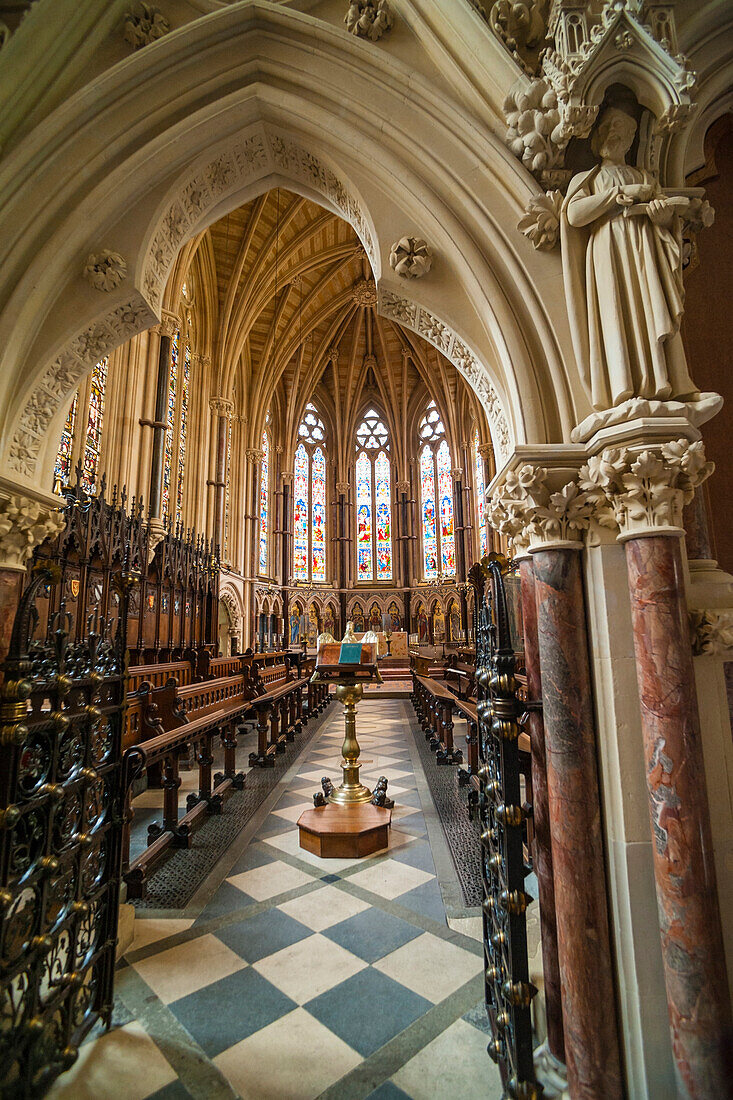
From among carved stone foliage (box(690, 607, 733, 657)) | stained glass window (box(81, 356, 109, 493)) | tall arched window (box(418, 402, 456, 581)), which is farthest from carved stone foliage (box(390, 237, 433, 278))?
tall arched window (box(418, 402, 456, 581))

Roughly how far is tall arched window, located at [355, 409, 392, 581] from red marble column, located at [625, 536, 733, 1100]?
71.3 ft

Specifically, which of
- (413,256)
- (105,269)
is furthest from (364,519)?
(413,256)

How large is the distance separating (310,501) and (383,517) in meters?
3.41

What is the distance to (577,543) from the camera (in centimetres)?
192

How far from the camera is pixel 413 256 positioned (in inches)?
105

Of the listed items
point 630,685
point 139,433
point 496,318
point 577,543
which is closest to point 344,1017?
point 630,685

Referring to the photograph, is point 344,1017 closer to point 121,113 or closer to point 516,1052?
point 516,1052

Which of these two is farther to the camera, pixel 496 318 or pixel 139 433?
pixel 139 433

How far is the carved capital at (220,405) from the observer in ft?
46.9

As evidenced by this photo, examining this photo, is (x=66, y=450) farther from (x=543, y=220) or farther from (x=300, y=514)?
(x=300, y=514)

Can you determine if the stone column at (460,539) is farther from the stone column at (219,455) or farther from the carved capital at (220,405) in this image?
the carved capital at (220,405)

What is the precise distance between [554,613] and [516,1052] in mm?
1344

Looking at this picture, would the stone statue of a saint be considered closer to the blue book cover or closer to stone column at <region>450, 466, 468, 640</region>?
the blue book cover

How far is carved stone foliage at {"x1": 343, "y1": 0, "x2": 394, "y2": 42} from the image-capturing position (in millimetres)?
2781
